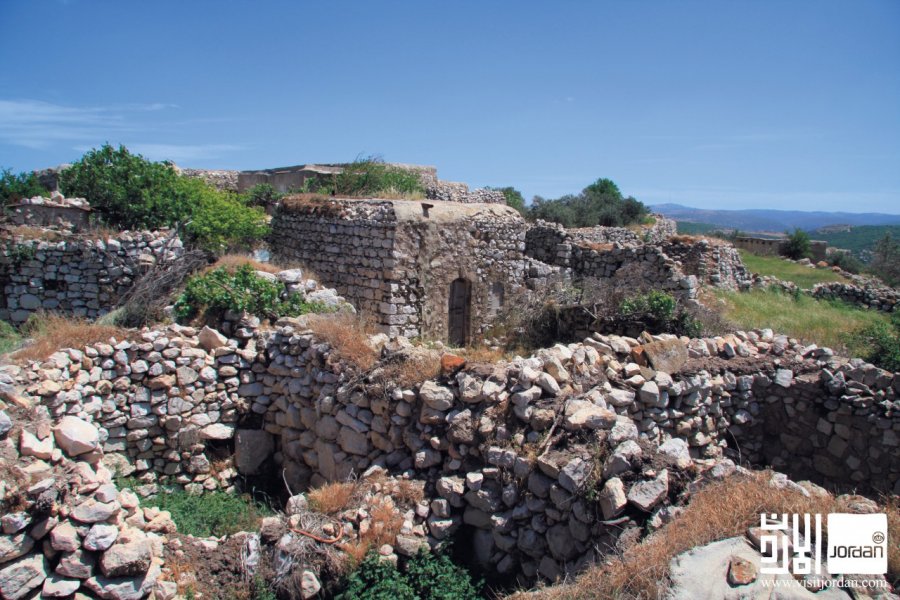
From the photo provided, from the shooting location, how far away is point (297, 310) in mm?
8336

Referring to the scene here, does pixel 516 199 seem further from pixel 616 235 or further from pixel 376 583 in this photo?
pixel 376 583

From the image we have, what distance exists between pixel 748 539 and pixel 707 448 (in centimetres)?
297

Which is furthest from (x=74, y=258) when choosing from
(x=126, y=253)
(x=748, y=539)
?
(x=748, y=539)

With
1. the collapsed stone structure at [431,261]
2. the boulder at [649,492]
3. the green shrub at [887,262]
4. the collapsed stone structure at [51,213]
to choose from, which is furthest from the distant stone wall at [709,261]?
the collapsed stone structure at [51,213]

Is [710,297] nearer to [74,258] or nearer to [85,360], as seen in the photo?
[85,360]

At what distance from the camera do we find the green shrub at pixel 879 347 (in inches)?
333

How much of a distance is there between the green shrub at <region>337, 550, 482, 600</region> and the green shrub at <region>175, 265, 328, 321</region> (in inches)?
172

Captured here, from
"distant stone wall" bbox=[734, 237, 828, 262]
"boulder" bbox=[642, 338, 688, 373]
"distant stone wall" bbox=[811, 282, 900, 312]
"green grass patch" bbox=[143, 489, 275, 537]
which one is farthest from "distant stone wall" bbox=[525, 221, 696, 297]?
"distant stone wall" bbox=[734, 237, 828, 262]

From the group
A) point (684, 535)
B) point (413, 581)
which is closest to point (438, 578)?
point (413, 581)

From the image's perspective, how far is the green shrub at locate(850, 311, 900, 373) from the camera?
8.47 m

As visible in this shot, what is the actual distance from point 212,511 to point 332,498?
6.59 feet

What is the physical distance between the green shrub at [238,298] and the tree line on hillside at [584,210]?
20.0 m

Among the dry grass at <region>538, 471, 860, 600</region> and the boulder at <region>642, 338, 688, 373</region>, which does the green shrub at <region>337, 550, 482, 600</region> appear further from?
the boulder at <region>642, 338, 688, 373</region>

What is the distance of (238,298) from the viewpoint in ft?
25.9
